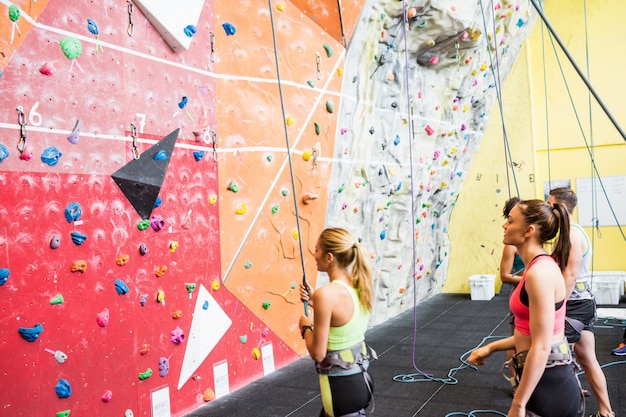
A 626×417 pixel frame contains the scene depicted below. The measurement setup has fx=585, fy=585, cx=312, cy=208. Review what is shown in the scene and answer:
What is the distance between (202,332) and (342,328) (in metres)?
1.61

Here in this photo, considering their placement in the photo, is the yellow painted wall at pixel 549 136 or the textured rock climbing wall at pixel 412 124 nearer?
the textured rock climbing wall at pixel 412 124

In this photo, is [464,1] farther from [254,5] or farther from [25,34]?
[25,34]

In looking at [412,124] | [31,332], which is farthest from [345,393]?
[412,124]

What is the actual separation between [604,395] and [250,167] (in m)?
2.15

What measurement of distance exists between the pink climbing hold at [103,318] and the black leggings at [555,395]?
5.71ft

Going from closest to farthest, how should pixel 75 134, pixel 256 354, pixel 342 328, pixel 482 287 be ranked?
pixel 342 328 < pixel 75 134 < pixel 256 354 < pixel 482 287

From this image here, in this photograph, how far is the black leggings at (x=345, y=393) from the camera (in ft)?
5.61

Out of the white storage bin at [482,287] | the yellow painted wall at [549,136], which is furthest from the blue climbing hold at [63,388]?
the yellow painted wall at [549,136]

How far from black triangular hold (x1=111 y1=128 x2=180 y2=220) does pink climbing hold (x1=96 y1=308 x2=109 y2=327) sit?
47 cm

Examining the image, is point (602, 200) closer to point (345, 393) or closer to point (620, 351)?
point (620, 351)

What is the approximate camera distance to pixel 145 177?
275 centimetres

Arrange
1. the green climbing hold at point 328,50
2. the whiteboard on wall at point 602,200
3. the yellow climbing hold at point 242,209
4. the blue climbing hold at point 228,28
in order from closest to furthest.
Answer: the blue climbing hold at point 228,28
the yellow climbing hold at point 242,209
the green climbing hold at point 328,50
the whiteboard on wall at point 602,200

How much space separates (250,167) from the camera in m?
3.46

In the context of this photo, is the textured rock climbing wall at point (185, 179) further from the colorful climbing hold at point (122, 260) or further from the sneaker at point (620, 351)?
the sneaker at point (620, 351)
